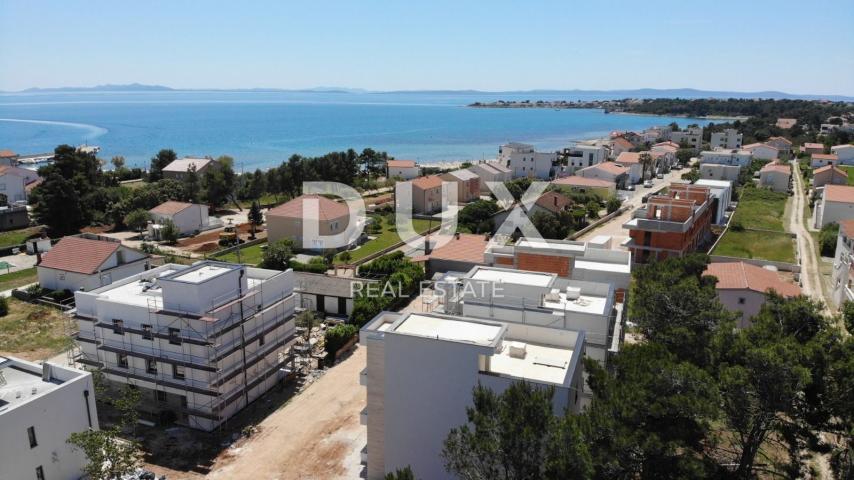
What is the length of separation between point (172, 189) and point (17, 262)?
17665mm

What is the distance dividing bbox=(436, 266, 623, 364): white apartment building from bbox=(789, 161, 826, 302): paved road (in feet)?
65.7

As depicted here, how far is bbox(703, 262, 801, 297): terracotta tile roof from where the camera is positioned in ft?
84.1

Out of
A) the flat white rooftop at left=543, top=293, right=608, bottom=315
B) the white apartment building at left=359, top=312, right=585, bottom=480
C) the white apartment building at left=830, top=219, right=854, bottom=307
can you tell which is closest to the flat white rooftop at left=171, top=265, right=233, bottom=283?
the white apartment building at left=359, top=312, right=585, bottom=480

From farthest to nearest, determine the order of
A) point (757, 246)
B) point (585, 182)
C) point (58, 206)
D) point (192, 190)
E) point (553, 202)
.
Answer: point (585, 182) < point (192, 190) < point (553, 202) < point (58, 206) < point (757, 246)

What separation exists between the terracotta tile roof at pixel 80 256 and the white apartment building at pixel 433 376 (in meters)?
21.3

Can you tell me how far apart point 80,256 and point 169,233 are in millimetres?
12597

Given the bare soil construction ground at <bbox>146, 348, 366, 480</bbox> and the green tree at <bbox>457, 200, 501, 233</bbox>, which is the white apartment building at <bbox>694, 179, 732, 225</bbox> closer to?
the green tree at <bbox>457, 200, 501, 233</bbox>

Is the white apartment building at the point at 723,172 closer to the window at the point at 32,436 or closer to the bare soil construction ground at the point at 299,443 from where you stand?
the bare soil construction ground at the point at 299,443

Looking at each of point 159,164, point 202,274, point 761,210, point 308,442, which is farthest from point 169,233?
point 761,210

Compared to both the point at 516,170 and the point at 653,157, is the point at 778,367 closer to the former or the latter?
the point at 516,170

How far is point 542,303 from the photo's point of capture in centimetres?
1772

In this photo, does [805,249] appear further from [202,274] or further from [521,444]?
[202,274]

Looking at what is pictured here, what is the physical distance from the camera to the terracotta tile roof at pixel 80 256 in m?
29.5

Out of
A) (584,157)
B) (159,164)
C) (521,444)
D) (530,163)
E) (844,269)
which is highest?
(521,444)
